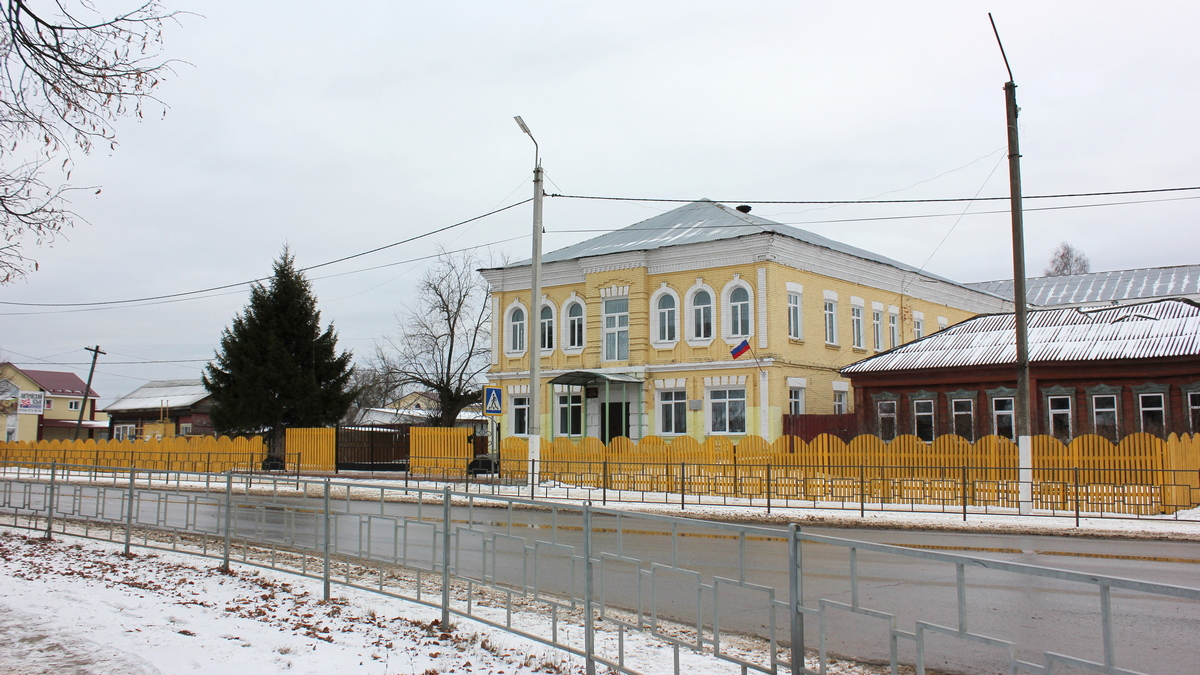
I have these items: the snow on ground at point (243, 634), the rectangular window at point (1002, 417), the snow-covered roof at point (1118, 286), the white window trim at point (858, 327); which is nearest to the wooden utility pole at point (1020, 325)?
the rectangular window at point (1002, 417)

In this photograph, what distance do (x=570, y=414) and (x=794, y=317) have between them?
1019 cm

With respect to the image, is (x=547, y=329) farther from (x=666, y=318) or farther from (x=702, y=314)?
(x=702, y=314)

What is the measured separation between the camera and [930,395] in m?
34.2

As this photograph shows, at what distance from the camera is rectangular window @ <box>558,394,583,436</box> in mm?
39688

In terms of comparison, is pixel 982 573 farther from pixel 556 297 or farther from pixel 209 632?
pixel 556 297

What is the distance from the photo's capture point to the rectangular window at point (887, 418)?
113ft

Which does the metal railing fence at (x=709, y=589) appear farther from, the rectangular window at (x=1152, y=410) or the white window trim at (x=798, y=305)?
the white window trim at (x=798, y=305)

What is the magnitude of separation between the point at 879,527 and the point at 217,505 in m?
12.3

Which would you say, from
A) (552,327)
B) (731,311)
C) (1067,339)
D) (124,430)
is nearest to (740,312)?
(731,311)

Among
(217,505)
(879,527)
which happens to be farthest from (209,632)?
(879,527)

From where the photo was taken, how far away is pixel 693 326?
1491 inches

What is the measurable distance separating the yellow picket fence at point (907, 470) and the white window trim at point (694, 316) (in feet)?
31.6

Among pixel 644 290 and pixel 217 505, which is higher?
pixel 644 290

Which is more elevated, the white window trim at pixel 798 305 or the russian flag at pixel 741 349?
the white window trim at pixel 798 305
